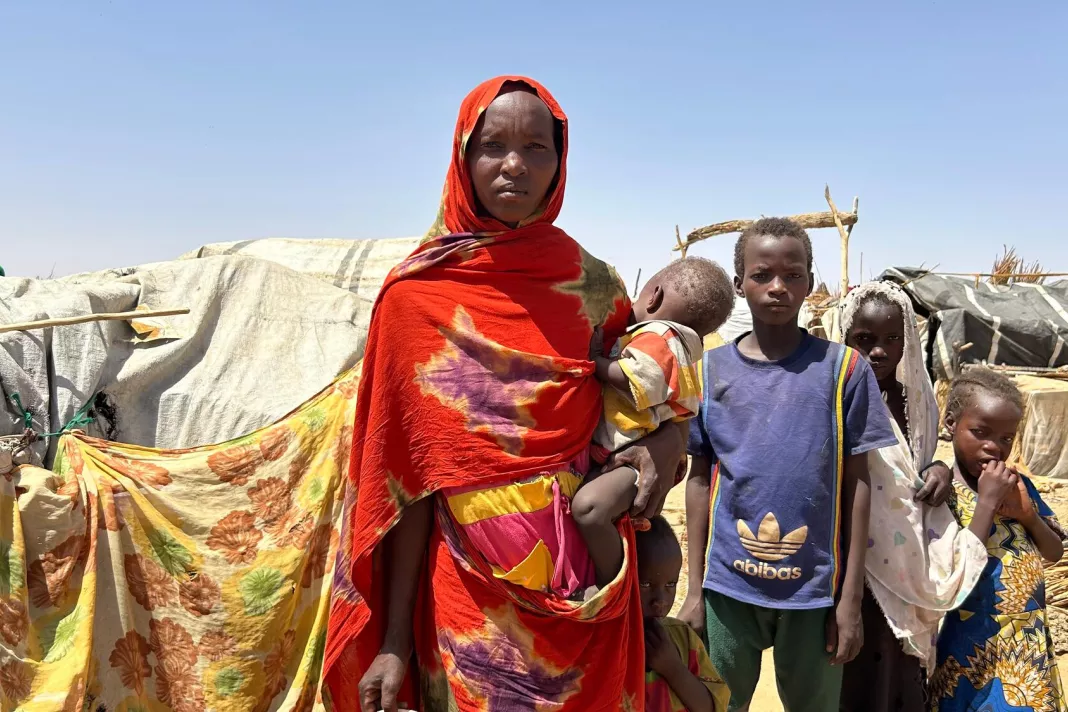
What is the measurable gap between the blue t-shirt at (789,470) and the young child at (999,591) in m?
0.51

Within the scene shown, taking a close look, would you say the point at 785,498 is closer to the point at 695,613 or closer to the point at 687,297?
the point at 695,613

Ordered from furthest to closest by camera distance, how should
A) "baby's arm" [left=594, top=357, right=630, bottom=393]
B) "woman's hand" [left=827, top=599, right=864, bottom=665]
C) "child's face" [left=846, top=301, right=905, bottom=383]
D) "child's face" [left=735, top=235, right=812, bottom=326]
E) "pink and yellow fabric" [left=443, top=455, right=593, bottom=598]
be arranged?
"child's face" [left=846, top=301, right=905, bottom=383], "child's face" [left=735, top=235, right=812, bottom=326], "woman's hand" [left=827, top=599, right=864, bottom=665], "baby's arm" [left=594, top=357, right=630, bottom=393], "pink and yellow fabric" [left=443, top=455, right=593, bottom=598]

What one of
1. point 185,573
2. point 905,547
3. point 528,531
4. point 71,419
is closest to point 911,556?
point 905,547

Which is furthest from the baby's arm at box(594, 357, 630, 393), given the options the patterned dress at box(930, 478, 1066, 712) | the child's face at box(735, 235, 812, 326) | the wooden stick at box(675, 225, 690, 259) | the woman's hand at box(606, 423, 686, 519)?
the wooden stick at box(675, 225, 690, 259)

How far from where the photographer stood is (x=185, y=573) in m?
2.24

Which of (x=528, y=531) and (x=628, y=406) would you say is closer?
(x=528, y=531)

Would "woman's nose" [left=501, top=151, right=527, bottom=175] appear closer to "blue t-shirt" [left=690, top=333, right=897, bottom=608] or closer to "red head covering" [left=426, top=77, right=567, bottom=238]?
"red head covering" [left=426, top=77, right=567, bottom=238]

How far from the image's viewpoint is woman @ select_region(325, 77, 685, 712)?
1.48 meters

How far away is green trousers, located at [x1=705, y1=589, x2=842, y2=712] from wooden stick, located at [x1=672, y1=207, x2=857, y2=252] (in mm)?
8301

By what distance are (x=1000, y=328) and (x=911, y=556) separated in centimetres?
866

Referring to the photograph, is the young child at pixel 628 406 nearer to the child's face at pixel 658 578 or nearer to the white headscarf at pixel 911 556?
the child's face at pixel 658 578

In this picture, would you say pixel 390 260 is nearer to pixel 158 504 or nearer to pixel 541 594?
pixel 158 504

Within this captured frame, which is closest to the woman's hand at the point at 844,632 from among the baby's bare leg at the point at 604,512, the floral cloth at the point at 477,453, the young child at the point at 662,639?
the young child at the point at 662,639

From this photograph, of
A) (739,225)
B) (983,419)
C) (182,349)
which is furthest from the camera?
(739,225)
